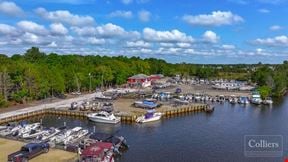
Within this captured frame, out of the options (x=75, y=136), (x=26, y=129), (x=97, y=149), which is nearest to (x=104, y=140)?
(x=75, y=136)

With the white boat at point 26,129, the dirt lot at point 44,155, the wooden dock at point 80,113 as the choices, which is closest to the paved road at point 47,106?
the wooden dock at point 80,113

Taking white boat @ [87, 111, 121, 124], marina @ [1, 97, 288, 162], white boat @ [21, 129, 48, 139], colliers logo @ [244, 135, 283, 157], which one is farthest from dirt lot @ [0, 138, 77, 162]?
colliers logo @ [244, 135, 283, 157]

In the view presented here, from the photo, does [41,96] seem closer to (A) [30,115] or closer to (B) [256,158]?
(A) [30,115]

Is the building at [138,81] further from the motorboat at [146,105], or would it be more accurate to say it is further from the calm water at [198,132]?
the calm water at [198,132]

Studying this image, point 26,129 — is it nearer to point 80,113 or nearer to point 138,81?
point 80,113

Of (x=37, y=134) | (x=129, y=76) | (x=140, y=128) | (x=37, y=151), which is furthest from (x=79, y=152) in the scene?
(x=129, y=76)
